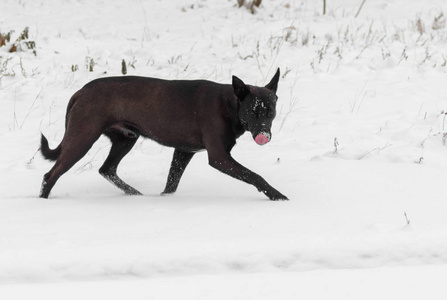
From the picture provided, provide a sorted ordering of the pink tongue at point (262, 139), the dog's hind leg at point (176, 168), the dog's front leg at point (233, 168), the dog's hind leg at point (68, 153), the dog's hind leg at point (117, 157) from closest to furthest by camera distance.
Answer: the pink tongue at point (262, 139)
the dog's front leg at point (233, 168)
the dog's hind leg at point (68, 153)
the dog's hind leg at point (176, 168)
the dog's hind leg at point (117, 157)

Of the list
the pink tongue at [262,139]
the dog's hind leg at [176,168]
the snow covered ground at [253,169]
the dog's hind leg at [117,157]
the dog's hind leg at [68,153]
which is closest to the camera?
the snow covered ground at [253,169]

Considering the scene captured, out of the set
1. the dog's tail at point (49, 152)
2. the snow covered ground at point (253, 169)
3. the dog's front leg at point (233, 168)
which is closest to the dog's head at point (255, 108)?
the dog's front leg at point (233, 168)

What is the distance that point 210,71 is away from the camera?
848cm

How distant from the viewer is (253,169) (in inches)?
215

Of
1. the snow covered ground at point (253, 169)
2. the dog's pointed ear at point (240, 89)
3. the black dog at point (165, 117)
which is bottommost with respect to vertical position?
the snow covered ground at point (253, 169)

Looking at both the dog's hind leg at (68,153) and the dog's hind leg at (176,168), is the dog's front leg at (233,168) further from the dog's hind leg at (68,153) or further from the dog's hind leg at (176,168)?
the dog's hind leg at (68,153)

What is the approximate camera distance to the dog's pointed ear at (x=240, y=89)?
13.7ft

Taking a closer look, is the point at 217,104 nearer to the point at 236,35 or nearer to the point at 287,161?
the point at 287,161

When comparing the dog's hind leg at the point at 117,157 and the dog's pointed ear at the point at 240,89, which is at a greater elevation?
the dog's pointed ear at the point at 240,89

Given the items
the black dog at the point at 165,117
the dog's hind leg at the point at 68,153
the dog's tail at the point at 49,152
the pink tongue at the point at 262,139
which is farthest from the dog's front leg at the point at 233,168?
the dog's tail at the point at 49,152

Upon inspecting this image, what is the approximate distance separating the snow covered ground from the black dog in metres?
0.30

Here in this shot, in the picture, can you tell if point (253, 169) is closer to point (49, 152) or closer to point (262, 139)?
point (262, 139)

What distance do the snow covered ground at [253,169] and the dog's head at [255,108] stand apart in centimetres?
53

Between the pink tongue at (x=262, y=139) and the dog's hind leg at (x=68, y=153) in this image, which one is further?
the dog's hind leg at (x=68, y=153)
